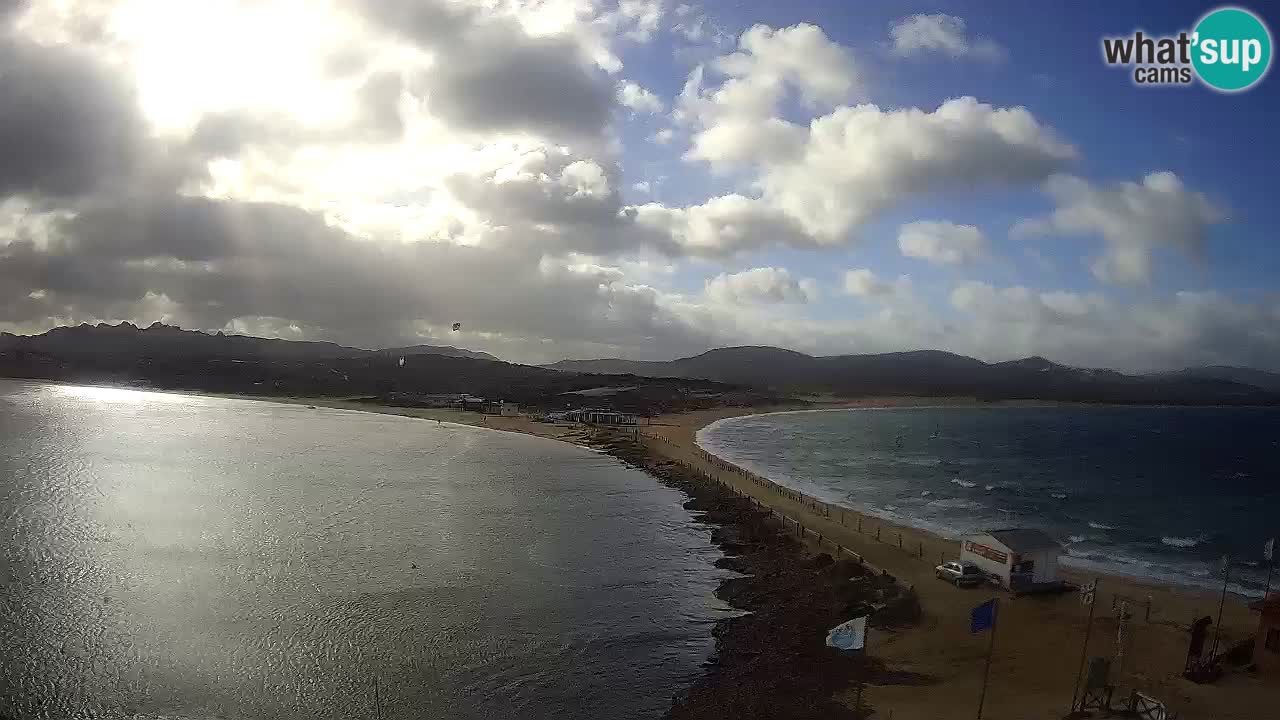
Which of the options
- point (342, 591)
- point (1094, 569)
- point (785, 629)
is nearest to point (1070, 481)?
point (1094, 569)

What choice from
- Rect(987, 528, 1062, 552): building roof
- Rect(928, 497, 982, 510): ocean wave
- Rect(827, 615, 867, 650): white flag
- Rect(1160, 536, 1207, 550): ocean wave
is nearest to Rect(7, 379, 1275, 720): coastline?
Rect(827, 615, 867, 650): white flag

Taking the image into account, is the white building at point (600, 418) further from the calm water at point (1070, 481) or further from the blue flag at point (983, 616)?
the blue flag at point (983, 616)

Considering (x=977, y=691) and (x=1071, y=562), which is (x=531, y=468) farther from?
(x=977, y=691)

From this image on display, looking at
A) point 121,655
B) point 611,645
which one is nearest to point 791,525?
point 611,645

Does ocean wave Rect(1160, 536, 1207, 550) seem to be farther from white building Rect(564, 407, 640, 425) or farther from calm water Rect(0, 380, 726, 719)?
white building Rect(564, 407, 640, 425)

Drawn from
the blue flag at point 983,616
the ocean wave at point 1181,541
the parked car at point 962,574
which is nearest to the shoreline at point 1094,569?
the parked car at point 962,574

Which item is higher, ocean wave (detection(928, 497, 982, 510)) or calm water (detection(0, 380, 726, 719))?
ocean wave (detection(928, 497, 982, 510))
